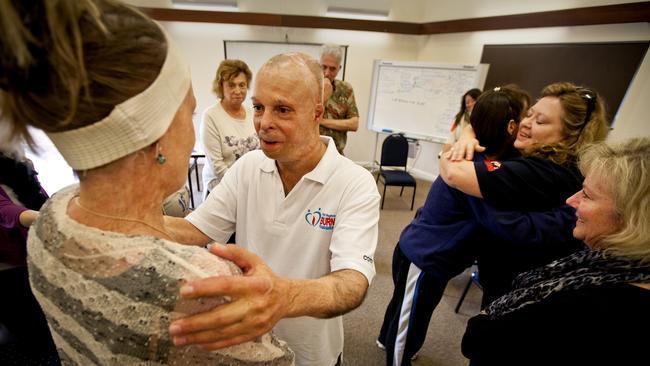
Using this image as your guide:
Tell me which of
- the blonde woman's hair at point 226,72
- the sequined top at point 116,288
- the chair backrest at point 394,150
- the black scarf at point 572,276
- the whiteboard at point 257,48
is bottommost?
the chair backrest at point 394,150

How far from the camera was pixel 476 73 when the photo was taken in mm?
4082

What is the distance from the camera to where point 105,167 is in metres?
0.50

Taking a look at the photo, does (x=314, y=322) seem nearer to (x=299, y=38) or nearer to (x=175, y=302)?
(x=175, y=302)

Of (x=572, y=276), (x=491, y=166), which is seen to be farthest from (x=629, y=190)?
(x=491, y=166)

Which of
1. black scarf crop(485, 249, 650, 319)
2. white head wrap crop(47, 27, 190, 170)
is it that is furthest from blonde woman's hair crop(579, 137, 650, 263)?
white head wrap crop(47, 27, 190, 170)

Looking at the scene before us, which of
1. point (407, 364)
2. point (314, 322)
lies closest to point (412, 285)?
point (407, 364)

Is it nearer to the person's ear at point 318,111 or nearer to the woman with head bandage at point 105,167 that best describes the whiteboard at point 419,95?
the person's ear at point 318,111

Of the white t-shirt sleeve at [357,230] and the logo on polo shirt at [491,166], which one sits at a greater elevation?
the logo on polo shirt at [491,166]

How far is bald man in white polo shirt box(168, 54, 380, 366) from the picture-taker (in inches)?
37.4

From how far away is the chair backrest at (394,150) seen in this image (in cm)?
432

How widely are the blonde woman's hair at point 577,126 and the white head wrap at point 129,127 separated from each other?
1.41m

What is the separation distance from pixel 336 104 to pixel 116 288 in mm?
2748

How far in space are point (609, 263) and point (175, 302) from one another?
122cm

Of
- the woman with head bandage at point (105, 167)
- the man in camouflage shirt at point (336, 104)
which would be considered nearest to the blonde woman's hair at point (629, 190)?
the woman with head bandage at point (105, 167)
